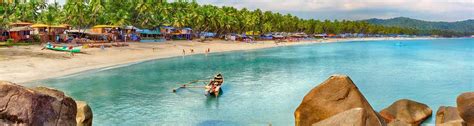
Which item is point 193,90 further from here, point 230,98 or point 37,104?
point 37,104

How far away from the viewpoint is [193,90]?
1299 inches

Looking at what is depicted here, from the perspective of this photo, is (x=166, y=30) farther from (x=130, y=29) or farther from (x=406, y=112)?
(x=406, y=112)

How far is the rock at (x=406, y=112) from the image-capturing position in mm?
18438

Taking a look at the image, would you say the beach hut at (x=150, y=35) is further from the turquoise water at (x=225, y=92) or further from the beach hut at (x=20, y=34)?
the turquoise water at (x=225, y=92)

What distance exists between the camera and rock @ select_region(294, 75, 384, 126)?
12812 millimetres

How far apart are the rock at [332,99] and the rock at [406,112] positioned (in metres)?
5.76

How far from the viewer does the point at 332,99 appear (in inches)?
512

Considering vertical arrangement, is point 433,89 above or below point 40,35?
below

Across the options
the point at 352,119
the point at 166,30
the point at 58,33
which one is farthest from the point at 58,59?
the point at 166,30

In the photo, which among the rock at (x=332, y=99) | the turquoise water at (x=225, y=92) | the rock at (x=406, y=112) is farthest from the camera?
the turquoise water at (x=225, y=92)

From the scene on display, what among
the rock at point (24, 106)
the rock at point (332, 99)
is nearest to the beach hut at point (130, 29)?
the rock at point (332, 99)

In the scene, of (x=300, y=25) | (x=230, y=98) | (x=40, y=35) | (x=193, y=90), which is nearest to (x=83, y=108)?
(x=230, y=98)

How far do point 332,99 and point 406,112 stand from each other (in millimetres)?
7432

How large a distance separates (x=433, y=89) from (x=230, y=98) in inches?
749
